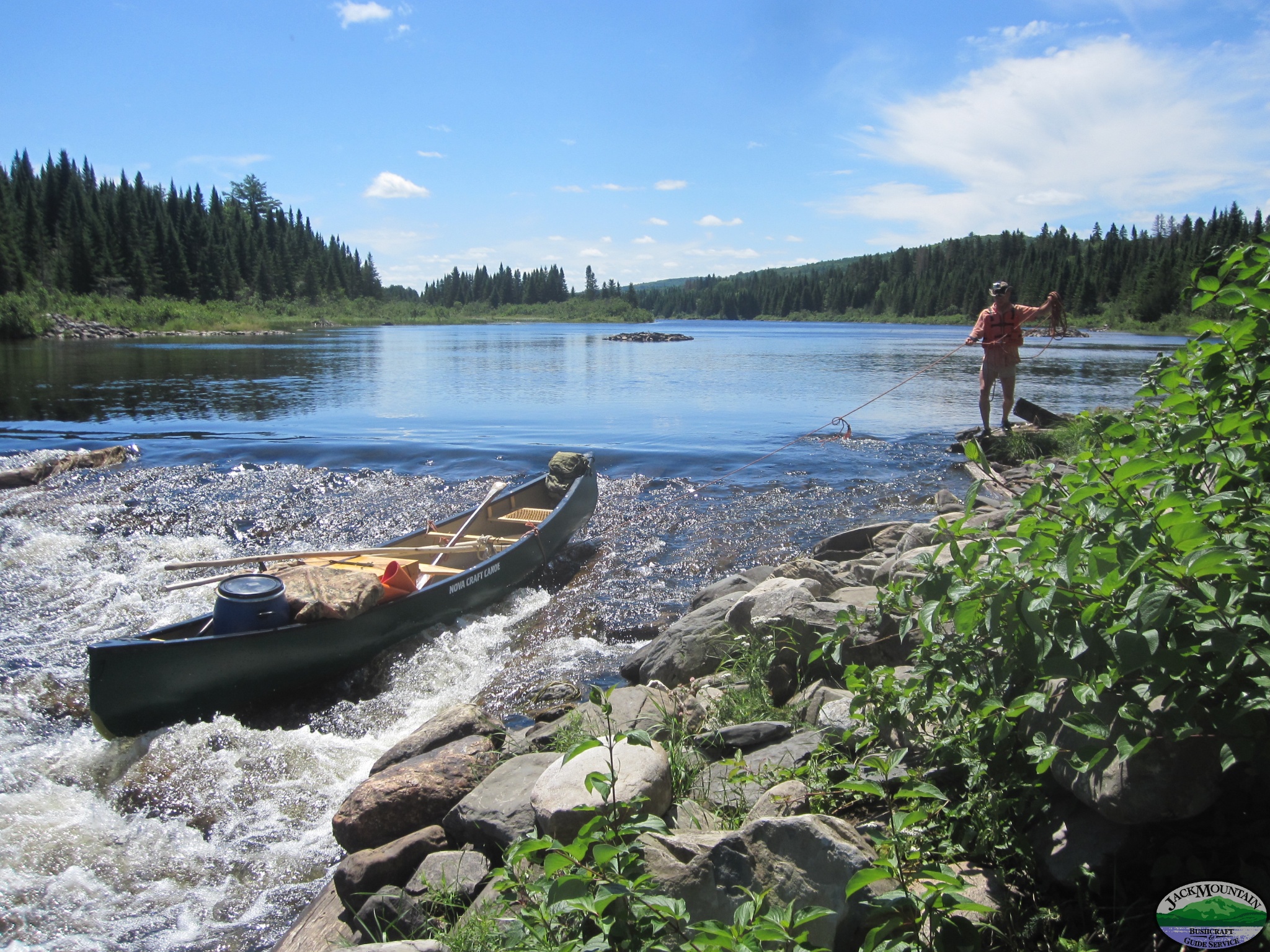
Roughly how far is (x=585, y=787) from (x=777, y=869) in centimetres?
88

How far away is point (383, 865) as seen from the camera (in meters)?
4.13

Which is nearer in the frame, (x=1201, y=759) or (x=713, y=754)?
(x=1201, y=759)

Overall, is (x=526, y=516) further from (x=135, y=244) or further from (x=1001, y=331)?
(x=135, y=244)

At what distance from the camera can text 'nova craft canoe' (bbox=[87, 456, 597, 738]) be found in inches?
236

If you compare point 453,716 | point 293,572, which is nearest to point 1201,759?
point 453,716

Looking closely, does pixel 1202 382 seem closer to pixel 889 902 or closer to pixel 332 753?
pixel 889 902

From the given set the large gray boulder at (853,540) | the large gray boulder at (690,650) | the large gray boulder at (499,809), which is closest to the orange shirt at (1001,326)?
the large gray boulder at (853,540)

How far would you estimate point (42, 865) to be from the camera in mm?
4926

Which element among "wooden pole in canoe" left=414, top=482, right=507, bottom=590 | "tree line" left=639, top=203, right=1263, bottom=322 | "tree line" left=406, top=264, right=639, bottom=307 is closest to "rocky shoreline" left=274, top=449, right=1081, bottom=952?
"wooden pole in canoe" left=414, top=482, right=507, bottom=590

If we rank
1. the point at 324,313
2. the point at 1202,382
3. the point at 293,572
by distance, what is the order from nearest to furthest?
the point at 1202,382 < the point at 293,572 < the point at 324,313

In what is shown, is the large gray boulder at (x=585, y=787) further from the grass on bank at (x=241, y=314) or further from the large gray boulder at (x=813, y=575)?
the grass on bank at (x=241, y=314)

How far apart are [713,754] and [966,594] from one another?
2.34 metres

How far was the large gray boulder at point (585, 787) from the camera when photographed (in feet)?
10.9

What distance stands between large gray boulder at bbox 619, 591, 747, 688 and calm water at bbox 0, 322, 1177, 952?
103 centimetres
